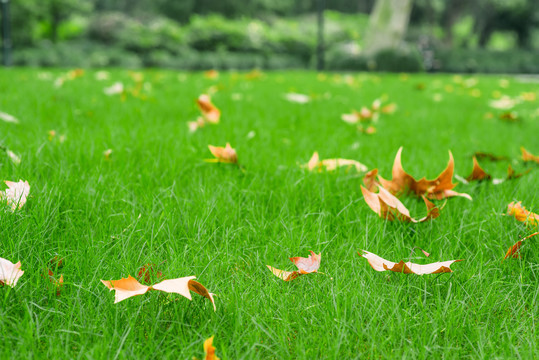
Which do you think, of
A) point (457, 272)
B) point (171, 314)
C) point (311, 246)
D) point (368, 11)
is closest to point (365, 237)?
point (311, 246)

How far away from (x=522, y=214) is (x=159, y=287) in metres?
1.11

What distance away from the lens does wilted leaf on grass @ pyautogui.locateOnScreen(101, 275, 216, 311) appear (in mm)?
983

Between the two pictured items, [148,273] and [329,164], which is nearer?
[148,273]

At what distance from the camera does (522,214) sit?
4.75 feet

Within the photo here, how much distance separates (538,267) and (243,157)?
1.28m

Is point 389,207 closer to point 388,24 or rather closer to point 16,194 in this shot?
point 16,194

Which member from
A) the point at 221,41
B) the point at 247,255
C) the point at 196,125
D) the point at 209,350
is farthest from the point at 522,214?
the point at 221,41

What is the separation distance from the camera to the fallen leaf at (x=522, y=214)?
1.41 metres

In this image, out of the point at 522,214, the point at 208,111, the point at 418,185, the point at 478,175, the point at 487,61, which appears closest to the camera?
the point at 522,214

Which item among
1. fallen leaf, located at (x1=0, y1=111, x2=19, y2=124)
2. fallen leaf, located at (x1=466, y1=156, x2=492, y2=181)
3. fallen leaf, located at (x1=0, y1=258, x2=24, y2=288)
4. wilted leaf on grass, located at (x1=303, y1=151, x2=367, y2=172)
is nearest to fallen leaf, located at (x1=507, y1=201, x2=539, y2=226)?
fallen leaf, located at (x1=466, y1=156, x2=492, y2=181)

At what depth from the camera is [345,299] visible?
1.08m

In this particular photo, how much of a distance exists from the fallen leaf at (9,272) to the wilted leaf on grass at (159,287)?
0.65 ft

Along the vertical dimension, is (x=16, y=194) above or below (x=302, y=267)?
above

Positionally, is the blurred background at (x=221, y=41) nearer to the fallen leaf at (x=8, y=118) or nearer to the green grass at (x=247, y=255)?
the fallen leaf at (x=8, y=118)
